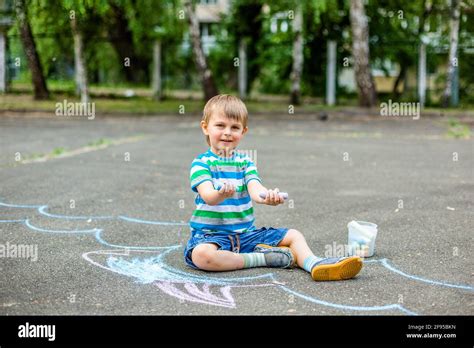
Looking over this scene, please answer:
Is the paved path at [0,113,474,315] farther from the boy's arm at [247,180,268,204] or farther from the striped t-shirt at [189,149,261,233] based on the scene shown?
the boy's arm at [247,180,268,204]

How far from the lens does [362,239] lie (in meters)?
4.95

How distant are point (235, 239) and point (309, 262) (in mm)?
554

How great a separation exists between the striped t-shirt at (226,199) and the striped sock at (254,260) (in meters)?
0.20

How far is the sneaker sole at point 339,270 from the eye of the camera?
14.1ft

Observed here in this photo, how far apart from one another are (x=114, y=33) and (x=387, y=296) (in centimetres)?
2357

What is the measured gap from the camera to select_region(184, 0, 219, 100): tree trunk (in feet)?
60.4

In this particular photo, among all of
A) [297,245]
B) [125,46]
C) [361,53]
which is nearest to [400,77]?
[361,53]

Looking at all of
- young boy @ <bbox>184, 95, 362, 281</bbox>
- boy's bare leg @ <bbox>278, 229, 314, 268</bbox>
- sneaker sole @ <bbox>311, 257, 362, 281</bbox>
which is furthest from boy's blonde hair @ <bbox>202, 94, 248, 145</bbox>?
sneaker sole @ <bbox>311, 257, 362, 281</bbox>

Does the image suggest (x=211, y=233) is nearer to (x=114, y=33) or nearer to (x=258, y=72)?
(x=258, y=72)

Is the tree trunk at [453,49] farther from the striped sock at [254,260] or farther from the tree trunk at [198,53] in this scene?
the striped sock at [254,260]

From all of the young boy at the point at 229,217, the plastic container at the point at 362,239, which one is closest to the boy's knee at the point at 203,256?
the young boy at the point at 229,217
